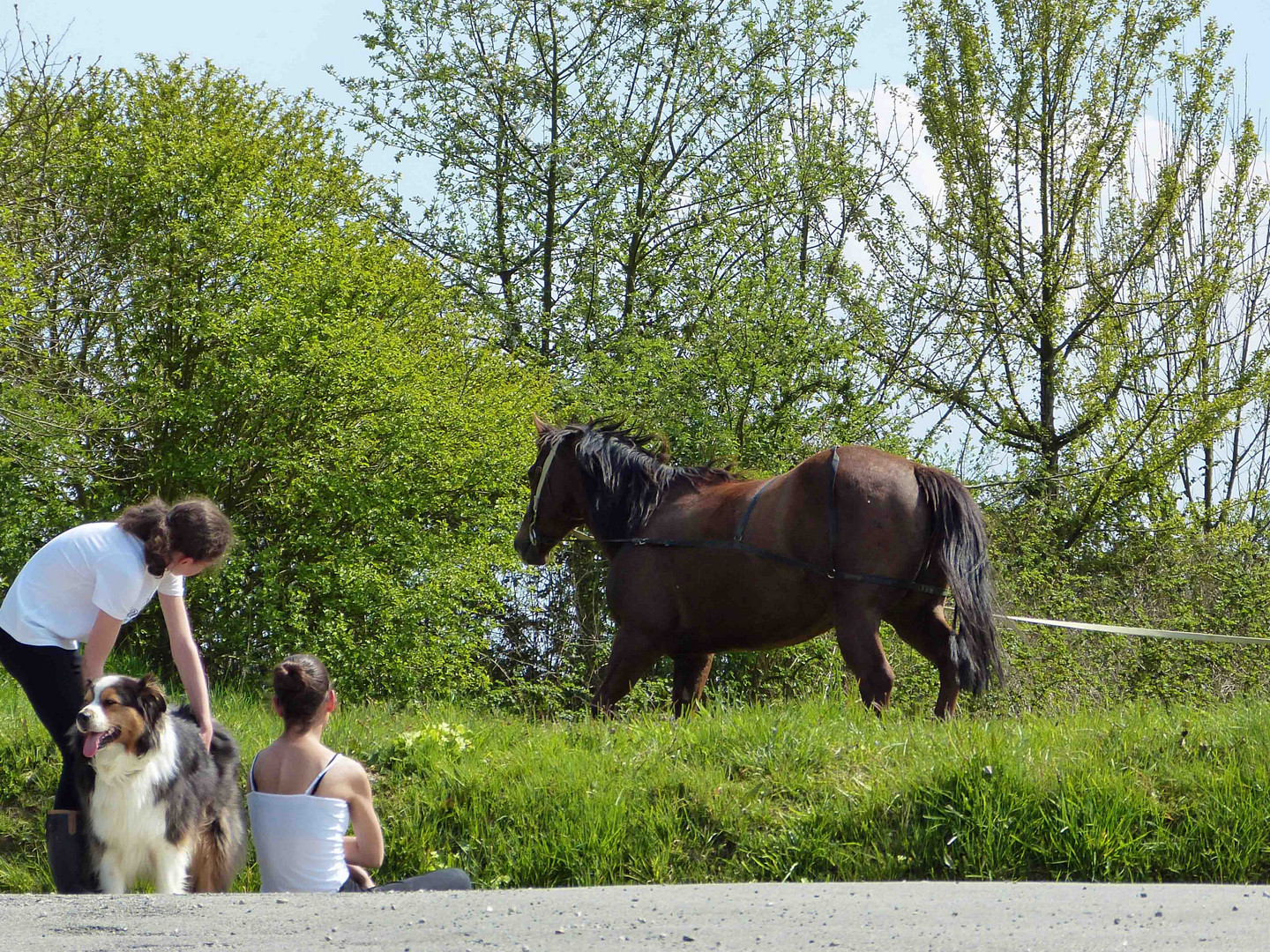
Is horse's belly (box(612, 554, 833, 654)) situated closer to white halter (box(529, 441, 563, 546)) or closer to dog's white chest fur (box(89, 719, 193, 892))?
white halter (box(529, 441, 563, 546))

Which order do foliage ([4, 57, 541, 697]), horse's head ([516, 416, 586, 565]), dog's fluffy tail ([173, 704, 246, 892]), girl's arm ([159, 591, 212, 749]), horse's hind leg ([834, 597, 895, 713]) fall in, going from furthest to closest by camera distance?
foliage ([4, 57, 541, 697])
horse's head ([516, 416, 586, 565])
horse's hind leg ([834, 597, 895, 713])
dog's fluffy tail ([173, 704, 246, 892])
girl's arm ([159, 591, 212, 749])

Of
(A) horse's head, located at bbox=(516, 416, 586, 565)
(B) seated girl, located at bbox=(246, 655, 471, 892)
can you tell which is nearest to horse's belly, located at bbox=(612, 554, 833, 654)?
(A) horse's head, located at bbox=(516, 416, 586, 565)

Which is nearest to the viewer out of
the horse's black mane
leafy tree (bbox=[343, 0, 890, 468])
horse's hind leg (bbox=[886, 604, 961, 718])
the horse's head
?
horse's hind leg (bbox=[886, 604, 961, 718])

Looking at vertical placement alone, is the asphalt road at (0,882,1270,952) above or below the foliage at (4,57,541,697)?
below

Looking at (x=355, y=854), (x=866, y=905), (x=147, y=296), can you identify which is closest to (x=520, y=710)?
(x=147, y=296)

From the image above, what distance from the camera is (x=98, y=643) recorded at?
5.45 meters

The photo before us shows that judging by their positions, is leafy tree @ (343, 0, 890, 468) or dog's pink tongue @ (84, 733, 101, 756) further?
leafy tree @ (343, 0, 890, 468)

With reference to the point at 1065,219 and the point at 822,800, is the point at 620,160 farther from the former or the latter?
the point at 822,800

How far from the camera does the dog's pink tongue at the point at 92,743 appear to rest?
512cm

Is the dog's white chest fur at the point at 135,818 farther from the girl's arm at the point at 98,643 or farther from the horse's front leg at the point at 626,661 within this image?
the horse's front leg at the point at 626,661

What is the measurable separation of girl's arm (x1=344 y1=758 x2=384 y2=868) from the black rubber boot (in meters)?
1.18

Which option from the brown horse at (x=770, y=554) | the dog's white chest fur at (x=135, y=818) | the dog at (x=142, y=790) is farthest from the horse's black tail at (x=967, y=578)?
the dog's white chest fur at (x=135, y=818)

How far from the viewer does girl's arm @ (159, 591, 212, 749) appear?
5.59 metres

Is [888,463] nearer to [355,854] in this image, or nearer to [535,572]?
[355,854]
